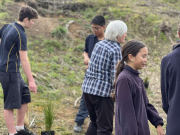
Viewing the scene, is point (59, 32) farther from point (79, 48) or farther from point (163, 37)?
point (163, 37)

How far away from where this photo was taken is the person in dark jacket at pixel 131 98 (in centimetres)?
218

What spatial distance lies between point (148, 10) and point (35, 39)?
7828mm

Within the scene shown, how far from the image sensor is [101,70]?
3096mm

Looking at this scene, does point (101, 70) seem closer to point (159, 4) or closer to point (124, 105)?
point (124, 105)

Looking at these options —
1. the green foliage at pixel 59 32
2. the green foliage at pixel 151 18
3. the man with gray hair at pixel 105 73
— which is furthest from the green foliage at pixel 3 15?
the man with gray hair at pixel 105 73

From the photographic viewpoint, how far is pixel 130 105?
219 centimetres

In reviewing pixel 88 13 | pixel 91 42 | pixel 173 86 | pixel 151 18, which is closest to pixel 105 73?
pixel 173 86

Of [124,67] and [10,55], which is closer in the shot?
[124,67]

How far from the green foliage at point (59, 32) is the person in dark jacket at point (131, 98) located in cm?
764

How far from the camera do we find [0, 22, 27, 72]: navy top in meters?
3.35

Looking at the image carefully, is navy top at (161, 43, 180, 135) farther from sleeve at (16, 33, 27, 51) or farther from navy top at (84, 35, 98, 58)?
navy top at (84, 35, 98, 58)

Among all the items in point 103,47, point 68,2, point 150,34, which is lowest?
point 150,34

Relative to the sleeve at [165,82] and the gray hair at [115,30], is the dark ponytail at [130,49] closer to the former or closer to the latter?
the sleeve at [165,82]

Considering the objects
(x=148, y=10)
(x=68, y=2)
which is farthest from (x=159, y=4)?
(x=68, y=2)
